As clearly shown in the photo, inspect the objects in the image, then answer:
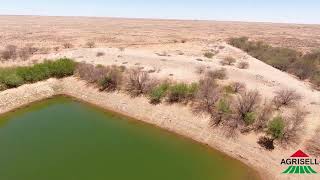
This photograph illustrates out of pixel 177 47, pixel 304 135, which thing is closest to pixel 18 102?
pixel 304 135

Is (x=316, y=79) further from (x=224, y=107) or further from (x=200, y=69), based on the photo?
(x=224, y=107)

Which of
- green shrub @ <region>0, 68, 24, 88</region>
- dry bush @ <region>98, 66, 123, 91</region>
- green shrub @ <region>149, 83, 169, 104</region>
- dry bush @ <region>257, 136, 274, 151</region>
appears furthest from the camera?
dry bush @ <region>98, 66, 123, 91</region>

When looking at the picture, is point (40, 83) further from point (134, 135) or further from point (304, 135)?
point (304, 135)

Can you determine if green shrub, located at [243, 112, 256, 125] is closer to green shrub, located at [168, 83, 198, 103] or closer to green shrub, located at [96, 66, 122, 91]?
green shrub, located at [168, 83, 198, 103]

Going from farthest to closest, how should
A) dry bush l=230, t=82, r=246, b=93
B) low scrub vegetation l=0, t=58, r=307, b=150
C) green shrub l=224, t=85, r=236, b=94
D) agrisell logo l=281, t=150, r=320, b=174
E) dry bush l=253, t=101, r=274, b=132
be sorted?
dry bush l=230, t=82, r=246, b=93
green shrub l=224, t=85, r=236, b=94
dry bush l=253, t=101, r=274, b=132
low scrub vegetation l=0, t=58, r=307, b=150
agrisell logo l=281, t=150, r=320, b=174

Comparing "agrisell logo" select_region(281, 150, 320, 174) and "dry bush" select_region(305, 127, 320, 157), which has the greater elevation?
"dry bush" select_region(305, 127, 320, 157)

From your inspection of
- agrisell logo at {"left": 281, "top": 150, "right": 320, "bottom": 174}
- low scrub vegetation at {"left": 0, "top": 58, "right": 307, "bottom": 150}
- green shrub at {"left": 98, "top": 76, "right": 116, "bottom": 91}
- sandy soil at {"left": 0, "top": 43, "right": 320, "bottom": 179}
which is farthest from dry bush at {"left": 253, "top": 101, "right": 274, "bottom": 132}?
green shrub at {"left": 98, "top": 76, "right": 116, "bottom": 91}

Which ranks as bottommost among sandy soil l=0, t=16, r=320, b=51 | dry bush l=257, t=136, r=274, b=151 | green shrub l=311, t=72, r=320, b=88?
dry bush l=257, t=136, r=274, b=151
